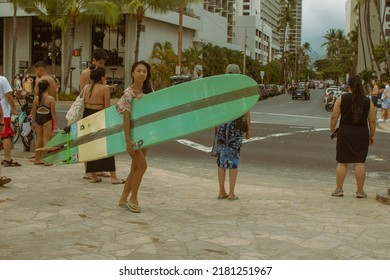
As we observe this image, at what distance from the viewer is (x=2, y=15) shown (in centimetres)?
4938

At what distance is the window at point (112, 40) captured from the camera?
155 feet

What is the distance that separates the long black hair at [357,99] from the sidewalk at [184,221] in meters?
1.07

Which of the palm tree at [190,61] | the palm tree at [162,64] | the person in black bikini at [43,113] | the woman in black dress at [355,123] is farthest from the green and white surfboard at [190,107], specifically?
the palm tree at [190,61]

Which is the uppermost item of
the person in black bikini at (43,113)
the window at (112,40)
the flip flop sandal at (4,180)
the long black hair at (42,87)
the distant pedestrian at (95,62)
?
the window at (112,40)

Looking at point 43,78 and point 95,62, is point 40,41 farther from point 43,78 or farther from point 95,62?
point 95,62

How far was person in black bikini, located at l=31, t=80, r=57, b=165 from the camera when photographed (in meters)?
8.77

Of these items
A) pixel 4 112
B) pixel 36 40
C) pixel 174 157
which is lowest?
pixel 174 157

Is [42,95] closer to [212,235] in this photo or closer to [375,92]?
[212,235]

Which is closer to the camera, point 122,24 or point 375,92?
point 375,92

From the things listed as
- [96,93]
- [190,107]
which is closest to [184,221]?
[190,107]

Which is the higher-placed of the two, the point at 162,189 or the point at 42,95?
the point at 42,95

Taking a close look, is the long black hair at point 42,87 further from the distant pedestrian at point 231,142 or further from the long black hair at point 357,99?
the long black hair at point 357,99

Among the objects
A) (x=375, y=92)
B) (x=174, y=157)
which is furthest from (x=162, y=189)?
(x=375, y=92)
